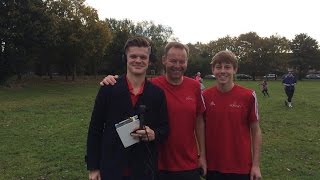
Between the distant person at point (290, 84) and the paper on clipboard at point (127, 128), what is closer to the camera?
the paper on clipboard at point (127, 128)

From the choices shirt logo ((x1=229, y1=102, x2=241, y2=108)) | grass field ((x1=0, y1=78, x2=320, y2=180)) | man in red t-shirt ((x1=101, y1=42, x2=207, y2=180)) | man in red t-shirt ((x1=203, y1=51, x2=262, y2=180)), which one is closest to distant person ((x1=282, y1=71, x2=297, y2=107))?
grass field ((x1=0, y1=78, x2=320, y2=180))

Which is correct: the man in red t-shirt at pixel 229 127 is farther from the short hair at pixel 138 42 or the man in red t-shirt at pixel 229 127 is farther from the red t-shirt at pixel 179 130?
the short hair at pixel 138 42

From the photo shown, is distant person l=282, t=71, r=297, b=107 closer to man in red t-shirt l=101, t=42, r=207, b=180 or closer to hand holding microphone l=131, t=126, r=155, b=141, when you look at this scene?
man in red t-shirt l=101, t=42, r=207, b=180

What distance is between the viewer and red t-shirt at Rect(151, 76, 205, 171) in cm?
429

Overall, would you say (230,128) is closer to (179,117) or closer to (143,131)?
(179,117)

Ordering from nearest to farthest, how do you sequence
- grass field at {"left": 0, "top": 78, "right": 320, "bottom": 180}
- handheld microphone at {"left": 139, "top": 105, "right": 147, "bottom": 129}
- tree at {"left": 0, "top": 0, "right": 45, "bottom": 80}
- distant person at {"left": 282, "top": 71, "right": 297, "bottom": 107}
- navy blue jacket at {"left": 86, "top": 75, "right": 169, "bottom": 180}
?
1. handheld microphone at {"left": 139, "top": 105, "right": 147, "bottom": 129}
2. navy blue jacket at {"left": 86, "top": 75, "right": 169, "bottom": 180}
3. grass field at {"left": 0, "top": 78, "right": 320, "bottom": 180}
4. distant person at {"left": 282, "top": 71, "right": 297, "bottom": 107}
5. tree at {"left": 0, "top": 0, "right": 45, "bottom": 80}

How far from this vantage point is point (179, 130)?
4309 mm

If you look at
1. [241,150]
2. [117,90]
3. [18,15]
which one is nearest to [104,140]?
[117,90]

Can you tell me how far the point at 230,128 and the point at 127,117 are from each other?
1.23 meters

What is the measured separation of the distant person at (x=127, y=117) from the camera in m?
3.87

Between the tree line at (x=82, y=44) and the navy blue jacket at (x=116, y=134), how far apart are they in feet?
1.75

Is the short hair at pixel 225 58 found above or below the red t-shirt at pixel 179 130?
above

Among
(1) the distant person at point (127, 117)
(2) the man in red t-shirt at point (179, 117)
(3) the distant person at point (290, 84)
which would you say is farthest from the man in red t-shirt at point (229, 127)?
(3) the distant person at point (290, 84)

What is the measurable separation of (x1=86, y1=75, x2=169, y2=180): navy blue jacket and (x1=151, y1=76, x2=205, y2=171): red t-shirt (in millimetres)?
293
